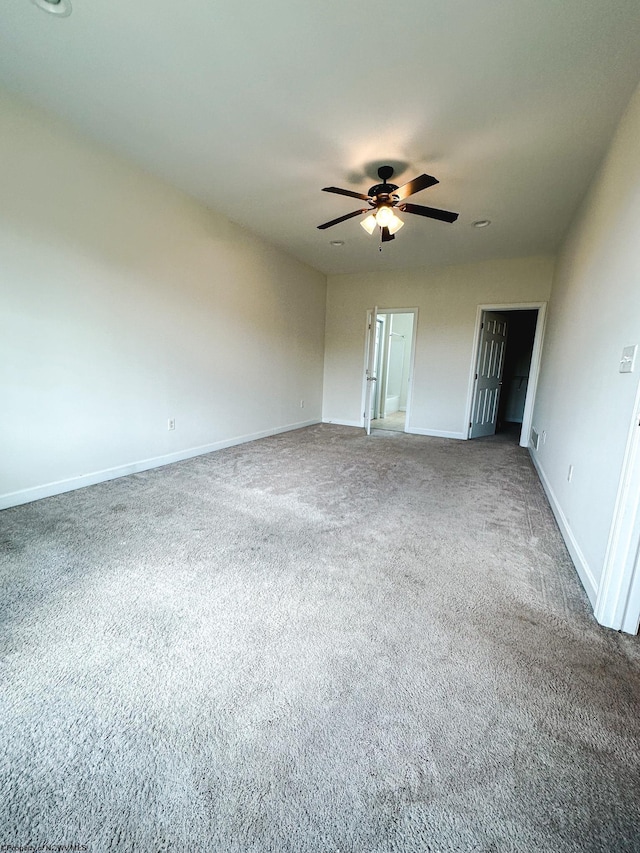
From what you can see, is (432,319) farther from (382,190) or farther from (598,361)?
(598,361)

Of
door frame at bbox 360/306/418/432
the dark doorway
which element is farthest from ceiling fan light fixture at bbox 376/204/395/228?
the dark doorway

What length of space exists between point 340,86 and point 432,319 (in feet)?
12.0

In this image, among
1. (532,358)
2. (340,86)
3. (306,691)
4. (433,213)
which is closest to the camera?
(306,691)

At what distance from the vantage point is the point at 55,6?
5.17 ft

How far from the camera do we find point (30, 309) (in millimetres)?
2305

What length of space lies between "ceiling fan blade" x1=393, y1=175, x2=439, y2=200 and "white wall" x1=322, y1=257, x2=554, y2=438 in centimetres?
277

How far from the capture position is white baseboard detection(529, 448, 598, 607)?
1.66 metres

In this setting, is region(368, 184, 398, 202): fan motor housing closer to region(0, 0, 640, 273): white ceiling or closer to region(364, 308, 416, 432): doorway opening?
region(0, 0, 640, 273): white ceiling

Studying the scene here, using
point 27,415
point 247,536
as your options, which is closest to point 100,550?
point 247,536

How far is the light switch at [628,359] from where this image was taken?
4.88ft

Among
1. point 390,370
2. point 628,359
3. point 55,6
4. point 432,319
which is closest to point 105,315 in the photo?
point 55,6

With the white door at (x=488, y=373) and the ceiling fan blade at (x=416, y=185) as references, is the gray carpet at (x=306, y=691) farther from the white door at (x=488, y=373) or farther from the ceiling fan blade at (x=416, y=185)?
the white door at (x=488, y=373)

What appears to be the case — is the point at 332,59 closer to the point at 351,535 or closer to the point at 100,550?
the point at 351,535

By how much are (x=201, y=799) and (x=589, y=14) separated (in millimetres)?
3214
